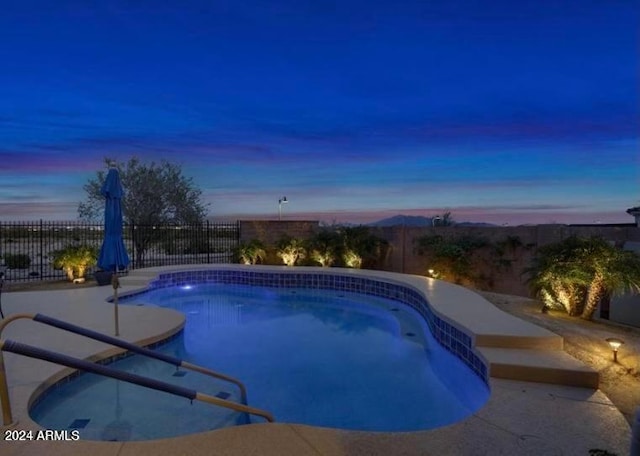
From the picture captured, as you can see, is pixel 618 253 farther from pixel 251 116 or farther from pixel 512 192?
pixel 251 116

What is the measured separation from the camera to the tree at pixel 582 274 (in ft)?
20.1

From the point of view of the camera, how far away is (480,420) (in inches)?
122

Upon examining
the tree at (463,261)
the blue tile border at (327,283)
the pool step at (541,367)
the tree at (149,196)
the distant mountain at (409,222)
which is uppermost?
the tree at (149,196)

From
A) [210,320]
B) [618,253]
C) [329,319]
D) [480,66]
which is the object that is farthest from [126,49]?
[618,253]

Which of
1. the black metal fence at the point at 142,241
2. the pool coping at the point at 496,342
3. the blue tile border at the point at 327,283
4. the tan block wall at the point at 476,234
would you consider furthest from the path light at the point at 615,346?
the black metal fence at the point at 142,241

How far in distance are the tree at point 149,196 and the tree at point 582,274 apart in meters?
15.5

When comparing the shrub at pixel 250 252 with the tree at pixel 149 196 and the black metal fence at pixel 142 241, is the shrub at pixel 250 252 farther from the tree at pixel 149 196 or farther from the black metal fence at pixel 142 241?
the tree at pixel 149 196

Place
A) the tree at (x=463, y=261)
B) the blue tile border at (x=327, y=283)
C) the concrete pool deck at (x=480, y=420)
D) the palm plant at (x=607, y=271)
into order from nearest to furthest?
the concrete pool deck at (x=480, y=420), the palm plant at (x=607, y=271), the blue tile border at (x=327, y=283), the tree at (x=463, y=261)

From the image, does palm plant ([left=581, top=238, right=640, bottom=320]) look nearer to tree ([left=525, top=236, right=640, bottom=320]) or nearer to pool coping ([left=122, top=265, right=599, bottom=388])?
tree ([left=525, top=236, right=640, bottom=320])

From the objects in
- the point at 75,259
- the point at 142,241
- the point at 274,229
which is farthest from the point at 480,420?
the point at 142,241

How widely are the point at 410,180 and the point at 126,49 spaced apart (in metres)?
12.1

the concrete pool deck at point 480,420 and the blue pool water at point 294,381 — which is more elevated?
the concrete pool deck at point 480,420

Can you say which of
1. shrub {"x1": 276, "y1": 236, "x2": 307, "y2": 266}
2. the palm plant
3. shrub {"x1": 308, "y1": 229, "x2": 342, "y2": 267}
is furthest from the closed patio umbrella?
the palm plant

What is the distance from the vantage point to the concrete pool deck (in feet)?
8.54
